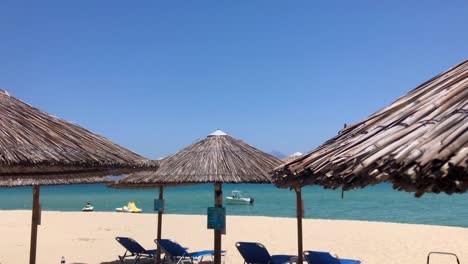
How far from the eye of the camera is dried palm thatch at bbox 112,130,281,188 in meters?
6.21

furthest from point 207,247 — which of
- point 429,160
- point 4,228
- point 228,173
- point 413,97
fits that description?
point 429,160

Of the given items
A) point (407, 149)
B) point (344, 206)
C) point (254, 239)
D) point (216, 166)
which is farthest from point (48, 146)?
point (344, 206)

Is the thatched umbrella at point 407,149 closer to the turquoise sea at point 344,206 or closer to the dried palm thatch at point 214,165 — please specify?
the dried palm thatch at point 214,165

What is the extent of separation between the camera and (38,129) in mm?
3518

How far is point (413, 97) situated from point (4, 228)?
15.8 m

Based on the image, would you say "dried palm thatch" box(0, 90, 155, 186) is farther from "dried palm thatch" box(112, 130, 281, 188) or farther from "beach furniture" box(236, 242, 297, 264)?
"beach furniture" box(236, 242, 297, 264)

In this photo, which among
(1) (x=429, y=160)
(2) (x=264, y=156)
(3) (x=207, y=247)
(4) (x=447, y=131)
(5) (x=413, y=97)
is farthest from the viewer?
(3) (x=207, y=247)

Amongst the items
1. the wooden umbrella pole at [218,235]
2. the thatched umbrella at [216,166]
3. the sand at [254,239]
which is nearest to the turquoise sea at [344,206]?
the sand at [254,239]

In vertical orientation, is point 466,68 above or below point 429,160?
above

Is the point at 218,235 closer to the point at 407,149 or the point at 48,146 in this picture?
the point at 48,146

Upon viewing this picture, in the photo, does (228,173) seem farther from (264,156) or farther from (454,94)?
(454,94)

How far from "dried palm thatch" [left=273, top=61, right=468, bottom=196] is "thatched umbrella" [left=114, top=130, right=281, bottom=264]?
11.0ft

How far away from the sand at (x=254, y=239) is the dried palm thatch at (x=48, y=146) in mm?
5433

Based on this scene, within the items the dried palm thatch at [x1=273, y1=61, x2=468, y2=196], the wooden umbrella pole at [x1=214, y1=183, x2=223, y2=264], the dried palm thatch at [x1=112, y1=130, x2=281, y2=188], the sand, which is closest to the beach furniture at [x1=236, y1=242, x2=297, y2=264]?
the wooden umbrella pole at [x1=214, y1=183, x2=223, y2=264]
